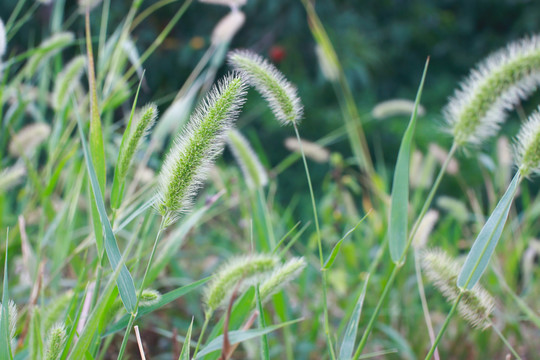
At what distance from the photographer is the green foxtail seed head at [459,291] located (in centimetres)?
75

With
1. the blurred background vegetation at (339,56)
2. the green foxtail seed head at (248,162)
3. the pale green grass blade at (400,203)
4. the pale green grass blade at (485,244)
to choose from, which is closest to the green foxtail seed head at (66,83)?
the green foxtail seed head at (248,162)

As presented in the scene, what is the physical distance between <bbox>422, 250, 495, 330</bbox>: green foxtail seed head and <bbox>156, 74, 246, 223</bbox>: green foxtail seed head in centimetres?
37

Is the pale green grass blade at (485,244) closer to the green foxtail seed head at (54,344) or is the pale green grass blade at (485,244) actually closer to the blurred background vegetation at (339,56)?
the green foxtail seed head at (54,344)

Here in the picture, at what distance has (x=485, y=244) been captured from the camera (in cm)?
67

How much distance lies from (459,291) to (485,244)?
12 cm

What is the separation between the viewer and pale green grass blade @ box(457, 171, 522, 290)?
0.66 metres

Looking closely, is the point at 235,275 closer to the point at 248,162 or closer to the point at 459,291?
the point at 459,291

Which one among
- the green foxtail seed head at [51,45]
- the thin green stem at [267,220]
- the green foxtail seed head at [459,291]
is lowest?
the thin green stem at [267,220]

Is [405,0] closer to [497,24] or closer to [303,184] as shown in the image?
[497,24]

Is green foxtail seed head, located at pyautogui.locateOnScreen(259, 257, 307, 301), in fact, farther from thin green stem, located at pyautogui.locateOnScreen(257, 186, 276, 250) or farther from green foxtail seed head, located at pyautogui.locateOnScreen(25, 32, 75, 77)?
green foxtail seed head, located at pyautogui.locateOnScreen(25, 32, 75, 77)

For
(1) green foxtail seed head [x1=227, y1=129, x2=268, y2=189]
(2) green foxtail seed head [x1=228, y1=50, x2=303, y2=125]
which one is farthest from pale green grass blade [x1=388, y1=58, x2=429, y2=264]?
(1) green foxtail seed head [x1=227, y1=129, x2=268, y2=189]

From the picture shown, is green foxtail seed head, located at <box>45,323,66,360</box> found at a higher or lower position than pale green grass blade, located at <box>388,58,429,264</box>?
lower

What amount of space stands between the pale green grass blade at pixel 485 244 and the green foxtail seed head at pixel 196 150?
35cm

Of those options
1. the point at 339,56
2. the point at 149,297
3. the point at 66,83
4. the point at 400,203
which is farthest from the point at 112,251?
the point at 339,56
